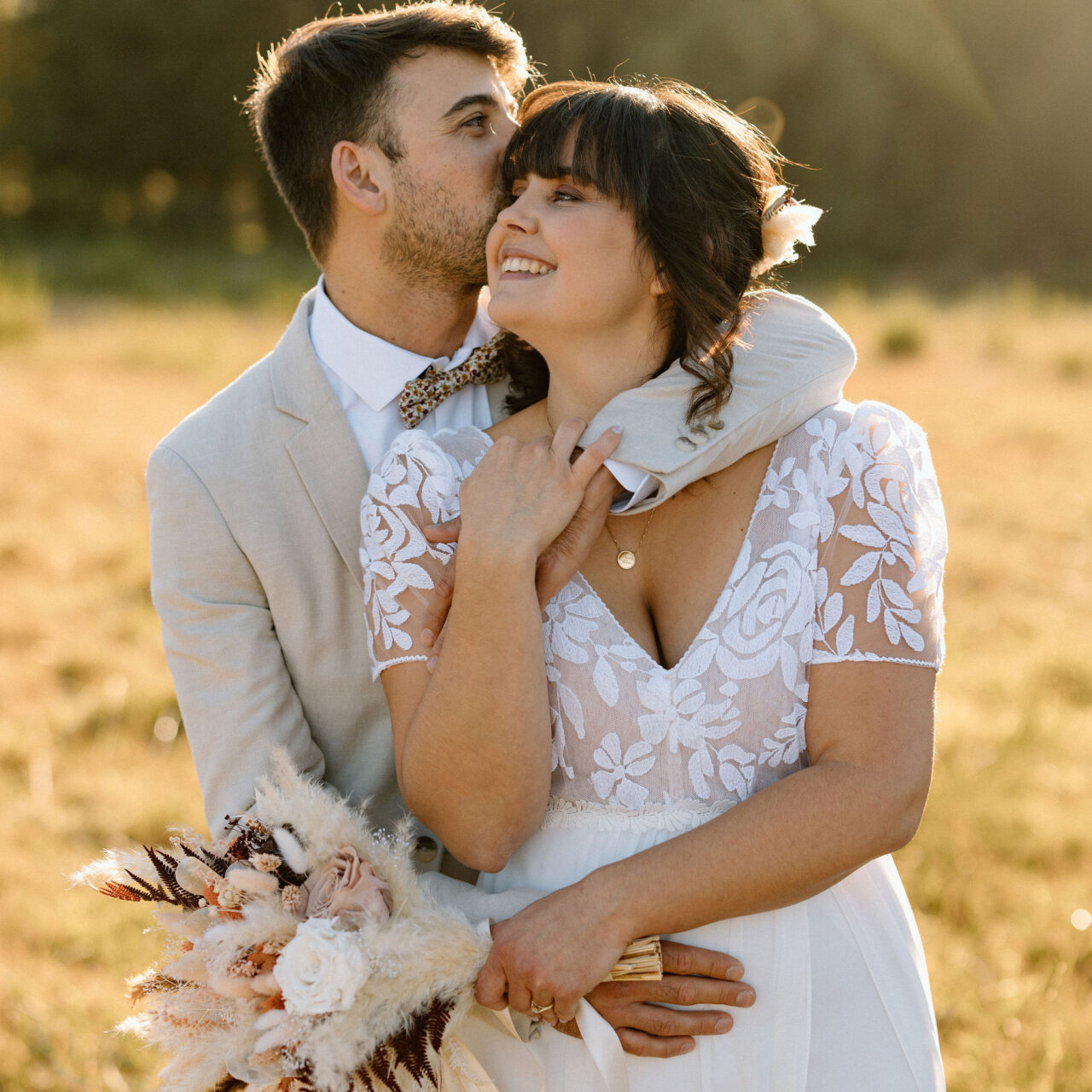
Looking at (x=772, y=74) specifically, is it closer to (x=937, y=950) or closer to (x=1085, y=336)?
(x=1085, y=336)

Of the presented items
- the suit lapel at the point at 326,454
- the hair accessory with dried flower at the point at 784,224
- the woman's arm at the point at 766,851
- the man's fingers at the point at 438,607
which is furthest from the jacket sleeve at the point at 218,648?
the hair accessory with dried flower at the point at 784,224

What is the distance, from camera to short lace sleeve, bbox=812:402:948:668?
189 cm

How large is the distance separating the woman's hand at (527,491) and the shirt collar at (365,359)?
0.58 m

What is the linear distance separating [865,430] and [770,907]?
820 mm

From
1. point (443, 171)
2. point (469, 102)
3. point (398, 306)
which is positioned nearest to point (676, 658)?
point (398, 306)

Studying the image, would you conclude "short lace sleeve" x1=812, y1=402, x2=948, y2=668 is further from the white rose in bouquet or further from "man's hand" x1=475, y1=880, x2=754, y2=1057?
the white rose in bouquet

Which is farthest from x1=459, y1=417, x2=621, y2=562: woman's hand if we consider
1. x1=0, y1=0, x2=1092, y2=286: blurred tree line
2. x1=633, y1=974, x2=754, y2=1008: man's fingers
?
x1=0, y1=0, x2=1092, y2=286: blurred tree line

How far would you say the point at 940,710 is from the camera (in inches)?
189

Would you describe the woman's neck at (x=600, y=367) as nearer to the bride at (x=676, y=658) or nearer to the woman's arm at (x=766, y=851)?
the bride at (x=676, y=658)

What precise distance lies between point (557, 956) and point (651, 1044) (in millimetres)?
234

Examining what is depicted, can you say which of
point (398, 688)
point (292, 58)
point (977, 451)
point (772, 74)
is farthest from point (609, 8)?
point (398, 688)

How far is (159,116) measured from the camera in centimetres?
2136

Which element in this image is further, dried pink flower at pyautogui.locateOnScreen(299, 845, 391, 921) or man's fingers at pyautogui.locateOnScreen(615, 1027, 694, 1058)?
man's fingers at pyautogui.locateOnScreen(615, 1027, 694, 1058)

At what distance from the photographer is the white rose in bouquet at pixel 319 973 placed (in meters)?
1.70
